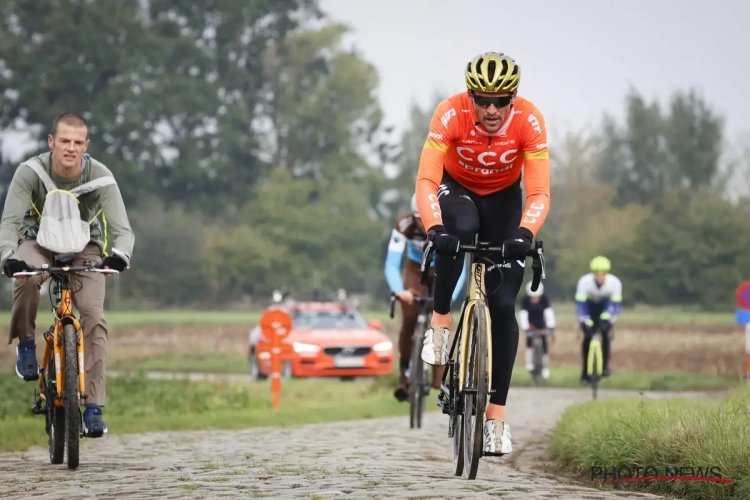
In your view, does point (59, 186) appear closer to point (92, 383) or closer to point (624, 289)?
point (92, 383)

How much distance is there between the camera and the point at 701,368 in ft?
97.0

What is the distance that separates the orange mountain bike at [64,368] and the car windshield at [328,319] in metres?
17.5

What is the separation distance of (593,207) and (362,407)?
7481 cm

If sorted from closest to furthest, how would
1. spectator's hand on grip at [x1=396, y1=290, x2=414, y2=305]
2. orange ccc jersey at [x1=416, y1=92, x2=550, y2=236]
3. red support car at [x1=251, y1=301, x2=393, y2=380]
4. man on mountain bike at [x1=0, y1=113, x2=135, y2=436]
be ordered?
orange ccc jersey at [x1=416, y1=92, x2=550, y2=236] → man on mountain bike at [x1=0, y1=113, x2=135, y2=436] → spectator's hand on grip at [x1=396, y1=290, x2=414, y2=305] → red support car at [x1=251, y1=301, x2=393, y2=380]

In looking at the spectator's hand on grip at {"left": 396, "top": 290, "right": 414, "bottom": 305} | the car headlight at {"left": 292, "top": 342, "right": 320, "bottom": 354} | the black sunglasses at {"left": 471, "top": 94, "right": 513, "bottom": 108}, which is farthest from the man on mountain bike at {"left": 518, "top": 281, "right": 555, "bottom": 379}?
the black sunglasses at {"left": 471, "top": 94, "right": 513, "bottom": 108}

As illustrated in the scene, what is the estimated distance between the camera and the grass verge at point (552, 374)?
80.6ft

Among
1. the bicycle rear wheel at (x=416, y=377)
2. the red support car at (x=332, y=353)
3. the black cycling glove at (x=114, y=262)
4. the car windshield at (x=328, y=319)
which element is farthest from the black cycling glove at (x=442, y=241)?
the car windshield at (x=328, y=319)

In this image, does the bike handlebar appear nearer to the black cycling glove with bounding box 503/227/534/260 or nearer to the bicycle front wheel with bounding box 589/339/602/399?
the black cycling glove with bounding box 503/227/534/260

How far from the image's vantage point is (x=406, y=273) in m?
13.9

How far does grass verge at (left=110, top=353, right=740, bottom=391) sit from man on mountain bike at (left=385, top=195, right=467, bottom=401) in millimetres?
8241

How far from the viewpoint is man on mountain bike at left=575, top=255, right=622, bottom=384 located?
70.2ft

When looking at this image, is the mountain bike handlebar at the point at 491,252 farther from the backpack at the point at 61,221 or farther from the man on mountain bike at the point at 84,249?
the backpack at the point at 61,221

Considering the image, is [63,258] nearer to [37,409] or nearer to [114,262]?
[114,262]

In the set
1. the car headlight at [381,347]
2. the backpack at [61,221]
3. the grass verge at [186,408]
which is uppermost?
the backpack at [61,221]
